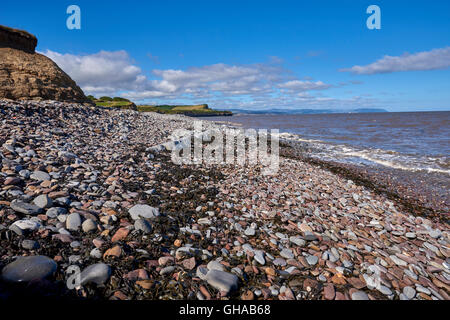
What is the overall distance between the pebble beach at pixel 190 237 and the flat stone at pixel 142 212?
0.06 feet

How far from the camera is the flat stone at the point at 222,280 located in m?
3.03

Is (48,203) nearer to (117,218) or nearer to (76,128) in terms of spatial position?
(117,218)

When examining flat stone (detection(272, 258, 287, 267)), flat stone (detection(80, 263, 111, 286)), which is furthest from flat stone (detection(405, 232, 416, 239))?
flat stone (detection(80, 263, 111, 286))

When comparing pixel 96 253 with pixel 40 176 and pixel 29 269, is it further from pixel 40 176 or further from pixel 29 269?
pixel 40 176

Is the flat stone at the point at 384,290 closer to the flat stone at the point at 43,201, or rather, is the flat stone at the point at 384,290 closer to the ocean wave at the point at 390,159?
the flat stone at the point at 43,201

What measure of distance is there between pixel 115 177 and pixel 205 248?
3654 mm

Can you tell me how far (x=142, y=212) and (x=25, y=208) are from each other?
6.10 feet

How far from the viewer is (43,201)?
160 inches

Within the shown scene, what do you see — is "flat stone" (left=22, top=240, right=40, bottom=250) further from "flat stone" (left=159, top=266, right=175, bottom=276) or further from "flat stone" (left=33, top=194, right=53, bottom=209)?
"flat stone" (left=159, top=266, right=175, bottom=276)

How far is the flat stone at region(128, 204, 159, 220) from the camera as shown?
4.46 meters

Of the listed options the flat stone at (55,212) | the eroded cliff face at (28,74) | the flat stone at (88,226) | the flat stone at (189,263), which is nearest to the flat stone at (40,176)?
the flat stone at (55,212)

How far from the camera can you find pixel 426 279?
375 centimetres

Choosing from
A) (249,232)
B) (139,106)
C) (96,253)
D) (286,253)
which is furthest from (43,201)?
(139,106)

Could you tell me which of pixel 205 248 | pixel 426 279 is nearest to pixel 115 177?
pixel 205 248
